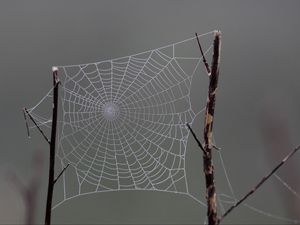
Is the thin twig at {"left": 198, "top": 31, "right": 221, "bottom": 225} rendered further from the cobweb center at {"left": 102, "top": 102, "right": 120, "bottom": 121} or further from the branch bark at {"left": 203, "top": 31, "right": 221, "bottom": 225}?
the cobweb center at {"left": 102, "top": 102, "right": 120, "bottom": 121}

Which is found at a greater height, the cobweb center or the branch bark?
the cobweb center

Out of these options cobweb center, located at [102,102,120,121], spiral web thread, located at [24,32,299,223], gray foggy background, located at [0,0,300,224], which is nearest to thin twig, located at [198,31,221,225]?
spiral web thread, located at [24,32,299,223]

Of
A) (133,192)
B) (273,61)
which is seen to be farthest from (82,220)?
(273,61)

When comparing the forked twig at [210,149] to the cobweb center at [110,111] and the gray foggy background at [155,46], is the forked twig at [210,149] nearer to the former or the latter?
the cobweb center at [110,111]

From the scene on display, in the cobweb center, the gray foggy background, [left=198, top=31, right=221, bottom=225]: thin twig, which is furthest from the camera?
the gray foggy background

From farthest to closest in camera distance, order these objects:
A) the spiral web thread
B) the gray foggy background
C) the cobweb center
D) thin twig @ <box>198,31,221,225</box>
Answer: the gray foggy background, the cobweb center, the spiral web thread, thin twig @ <box>198,31,221,225</box>

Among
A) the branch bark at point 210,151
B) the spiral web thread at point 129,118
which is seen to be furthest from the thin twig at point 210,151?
the spiral web thread at point 129,118

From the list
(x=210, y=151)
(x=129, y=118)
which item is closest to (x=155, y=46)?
(x=129, y=118)
